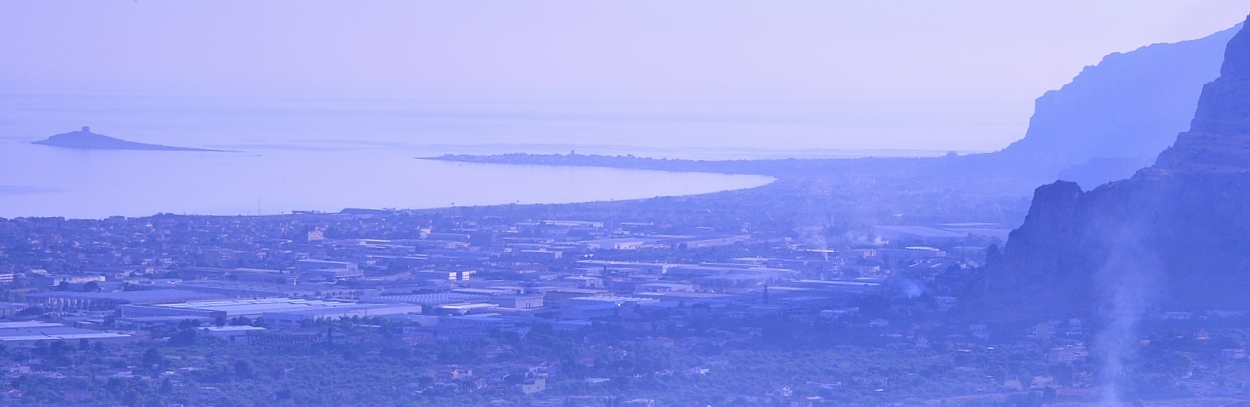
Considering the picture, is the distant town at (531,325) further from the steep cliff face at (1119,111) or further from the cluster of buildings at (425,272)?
the steep cliff face at (1119,111)

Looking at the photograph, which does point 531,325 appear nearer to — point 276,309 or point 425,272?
point 276,309

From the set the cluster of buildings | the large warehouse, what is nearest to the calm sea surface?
the cluster of buildings

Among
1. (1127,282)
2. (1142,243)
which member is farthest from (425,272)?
(1127,282)

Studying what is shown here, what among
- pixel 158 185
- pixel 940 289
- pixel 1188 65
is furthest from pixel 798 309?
pixel 158 185

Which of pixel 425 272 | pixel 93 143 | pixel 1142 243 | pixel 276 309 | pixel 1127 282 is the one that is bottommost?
pixel 425 272

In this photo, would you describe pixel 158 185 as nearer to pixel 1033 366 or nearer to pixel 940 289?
pixel 940 289

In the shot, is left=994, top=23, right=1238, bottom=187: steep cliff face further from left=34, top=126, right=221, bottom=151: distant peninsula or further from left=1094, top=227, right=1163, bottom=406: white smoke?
left=34, top=126, right=221, bottom=151: distant peninsula

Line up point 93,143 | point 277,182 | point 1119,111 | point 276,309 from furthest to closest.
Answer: point 93,143, point 277,182, point 1119,111, point 276,309
